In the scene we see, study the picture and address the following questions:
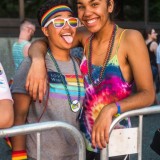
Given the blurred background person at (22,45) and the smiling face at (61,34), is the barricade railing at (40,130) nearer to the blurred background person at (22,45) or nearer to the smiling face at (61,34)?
the smiling face at (61,34)

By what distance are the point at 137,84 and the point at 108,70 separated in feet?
0.58

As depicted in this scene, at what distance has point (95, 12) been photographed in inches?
97.9

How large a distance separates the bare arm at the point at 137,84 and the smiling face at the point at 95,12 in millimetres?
170

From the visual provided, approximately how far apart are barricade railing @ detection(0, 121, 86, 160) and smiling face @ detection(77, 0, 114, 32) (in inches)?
23.3

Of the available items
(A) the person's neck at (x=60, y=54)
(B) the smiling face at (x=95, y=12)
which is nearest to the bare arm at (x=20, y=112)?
(A) the person's neck at (x=60, y=54)

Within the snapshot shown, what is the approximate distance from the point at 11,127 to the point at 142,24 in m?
7.57

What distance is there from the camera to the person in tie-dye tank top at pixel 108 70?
2373 mm

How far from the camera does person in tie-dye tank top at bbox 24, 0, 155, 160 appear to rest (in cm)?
237

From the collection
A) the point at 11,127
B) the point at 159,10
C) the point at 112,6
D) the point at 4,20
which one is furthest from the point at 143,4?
the point at 11,127

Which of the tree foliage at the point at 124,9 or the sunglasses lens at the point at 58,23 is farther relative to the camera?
the tree foliage at the point at 124,9

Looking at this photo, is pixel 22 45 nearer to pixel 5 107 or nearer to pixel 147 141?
pixel 147 141

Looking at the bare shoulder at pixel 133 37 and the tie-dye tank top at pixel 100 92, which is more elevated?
the bare shoulder at pixel 133 37

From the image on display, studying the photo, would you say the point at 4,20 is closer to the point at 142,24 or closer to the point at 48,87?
the point at 142,24

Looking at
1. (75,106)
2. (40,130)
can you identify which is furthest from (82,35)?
(40,130)
